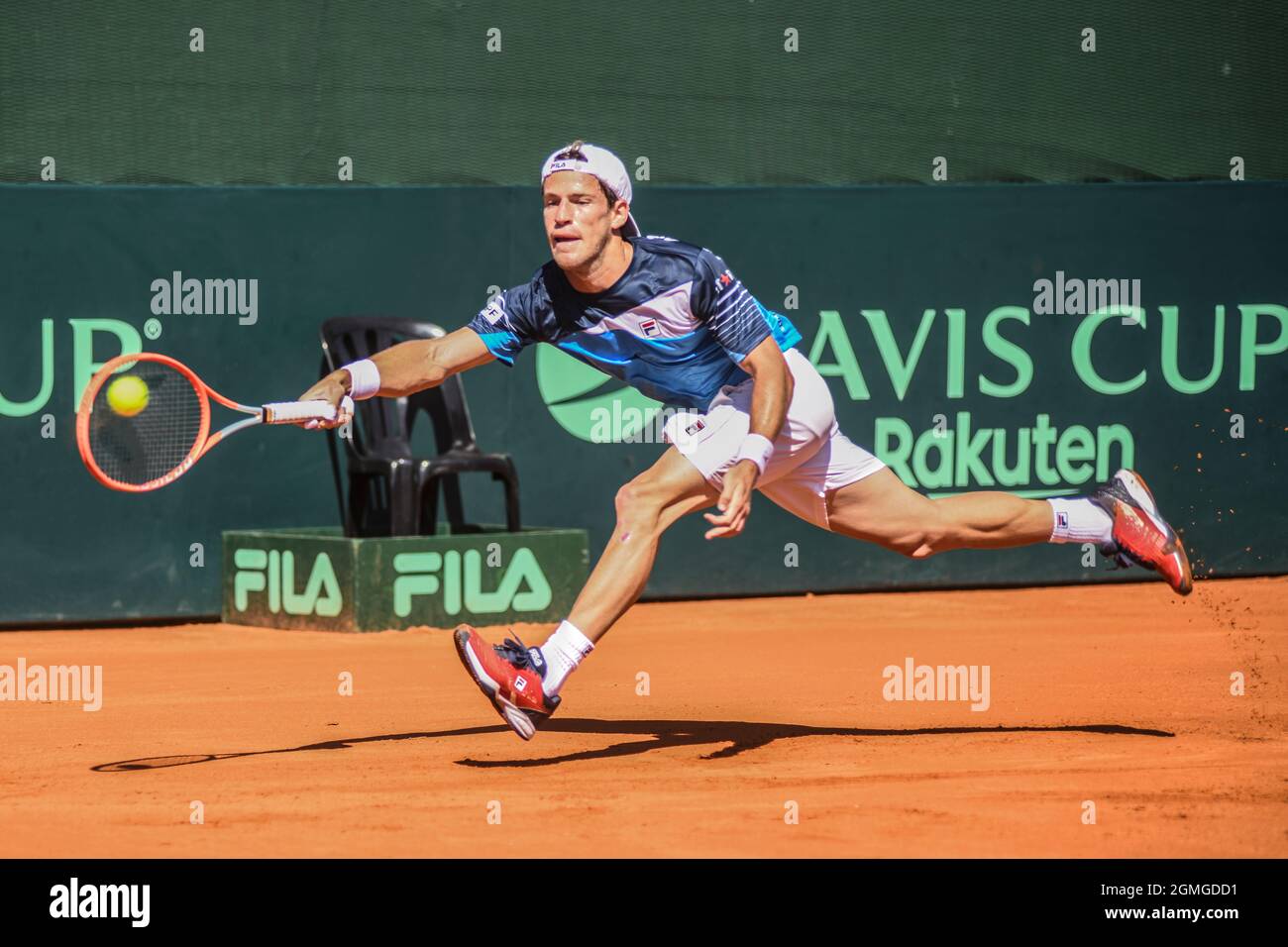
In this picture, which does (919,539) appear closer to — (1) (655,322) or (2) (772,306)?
(1) (655,322)

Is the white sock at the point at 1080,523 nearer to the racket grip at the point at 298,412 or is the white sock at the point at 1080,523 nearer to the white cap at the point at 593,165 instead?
the white cap at the point at 593,165

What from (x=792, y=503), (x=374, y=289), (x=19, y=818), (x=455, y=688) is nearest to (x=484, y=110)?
(x=374, y=289)

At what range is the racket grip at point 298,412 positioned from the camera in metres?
5.26

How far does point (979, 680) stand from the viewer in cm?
721

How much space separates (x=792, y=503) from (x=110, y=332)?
397 cm

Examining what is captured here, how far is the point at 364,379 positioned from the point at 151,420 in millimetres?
1394

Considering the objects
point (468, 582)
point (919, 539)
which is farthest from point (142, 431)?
point (919, 539)

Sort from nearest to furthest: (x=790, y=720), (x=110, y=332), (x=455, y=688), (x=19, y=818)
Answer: (x=19, y=818) → (x=790, y=720) → (x=455, y=688) → (x=110, y=332)

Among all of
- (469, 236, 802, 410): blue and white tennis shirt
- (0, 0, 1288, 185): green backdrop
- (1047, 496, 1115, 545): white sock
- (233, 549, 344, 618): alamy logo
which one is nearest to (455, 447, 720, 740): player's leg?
(469, 236, 802, 410): blue and white tennis shirt

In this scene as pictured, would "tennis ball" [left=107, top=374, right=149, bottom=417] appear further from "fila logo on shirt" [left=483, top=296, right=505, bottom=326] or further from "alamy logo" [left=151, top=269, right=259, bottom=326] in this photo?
"alamy logo" [left=151, top=269, right=259, bottom=326]

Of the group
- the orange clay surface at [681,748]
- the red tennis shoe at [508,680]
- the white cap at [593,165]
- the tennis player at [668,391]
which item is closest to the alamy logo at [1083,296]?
the orange clay surface at [681,748]

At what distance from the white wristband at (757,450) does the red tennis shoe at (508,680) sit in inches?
31.1

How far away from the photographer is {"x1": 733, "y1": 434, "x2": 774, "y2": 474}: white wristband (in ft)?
17.5

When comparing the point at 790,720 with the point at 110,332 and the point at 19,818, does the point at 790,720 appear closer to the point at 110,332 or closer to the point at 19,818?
the point at 19,818
